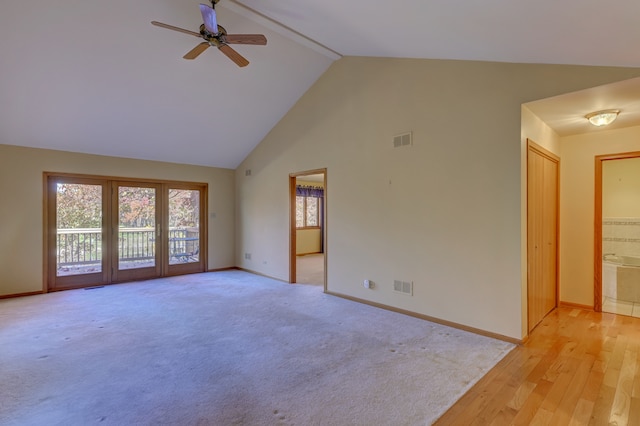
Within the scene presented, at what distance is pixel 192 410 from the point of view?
84.4 inches

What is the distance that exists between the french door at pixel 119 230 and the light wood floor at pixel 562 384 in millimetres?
6255

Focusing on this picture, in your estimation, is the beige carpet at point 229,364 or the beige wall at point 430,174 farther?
the beige wall at point 430,174

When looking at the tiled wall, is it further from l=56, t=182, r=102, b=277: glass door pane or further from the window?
l=56, t=182, r=102, b=277: glass door pane

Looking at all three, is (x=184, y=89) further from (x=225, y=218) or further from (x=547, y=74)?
(x=547, y=74)

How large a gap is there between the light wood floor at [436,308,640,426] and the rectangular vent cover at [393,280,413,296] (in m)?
1.32

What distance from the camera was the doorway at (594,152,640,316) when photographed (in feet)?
13.7

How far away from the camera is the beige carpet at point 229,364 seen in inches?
84.1

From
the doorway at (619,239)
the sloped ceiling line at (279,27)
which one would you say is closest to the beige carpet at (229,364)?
the doorway at (619,239)

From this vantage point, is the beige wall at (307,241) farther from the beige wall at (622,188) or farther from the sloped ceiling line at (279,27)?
the beige wall at (622,188)

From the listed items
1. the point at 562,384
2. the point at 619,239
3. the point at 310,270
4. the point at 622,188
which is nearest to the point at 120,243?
the point at 310,270

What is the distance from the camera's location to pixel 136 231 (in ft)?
20.7

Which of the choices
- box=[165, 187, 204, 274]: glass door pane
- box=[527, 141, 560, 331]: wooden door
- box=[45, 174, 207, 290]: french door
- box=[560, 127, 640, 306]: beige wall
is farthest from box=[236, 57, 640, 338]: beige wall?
box=[45, 174, 207, 290]: french door

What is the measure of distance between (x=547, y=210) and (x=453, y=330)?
203 cm

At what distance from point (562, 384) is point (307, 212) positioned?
8.51 metres
